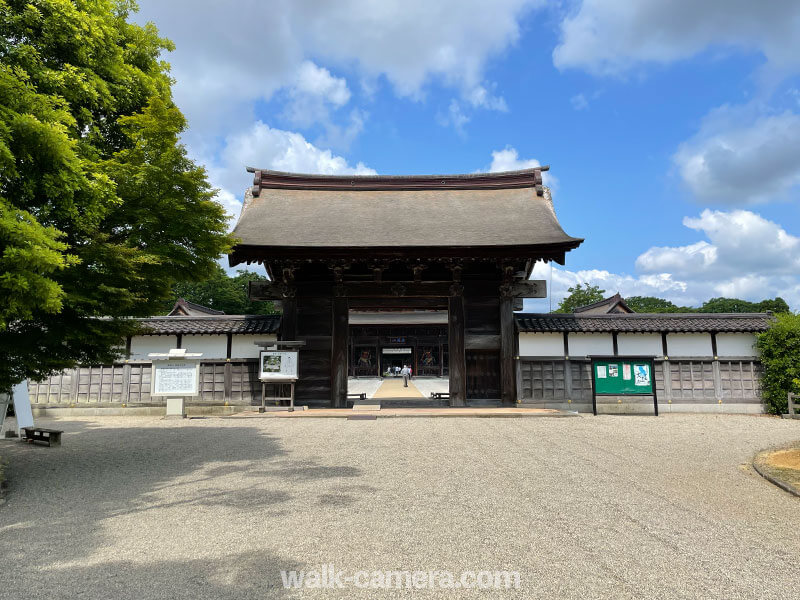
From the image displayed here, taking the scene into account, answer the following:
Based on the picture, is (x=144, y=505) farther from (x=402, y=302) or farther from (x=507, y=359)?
(x=507, y=359)

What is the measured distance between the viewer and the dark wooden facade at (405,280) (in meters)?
13.5

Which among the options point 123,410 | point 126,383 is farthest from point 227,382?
point 123,410

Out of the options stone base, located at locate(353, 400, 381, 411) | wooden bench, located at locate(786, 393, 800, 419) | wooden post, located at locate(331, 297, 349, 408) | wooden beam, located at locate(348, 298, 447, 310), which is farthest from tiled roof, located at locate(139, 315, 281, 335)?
wooden bench, located at locate(786, 393, 800, 419)

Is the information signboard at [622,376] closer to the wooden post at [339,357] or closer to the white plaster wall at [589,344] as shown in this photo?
the white plaster wall at [589,344]

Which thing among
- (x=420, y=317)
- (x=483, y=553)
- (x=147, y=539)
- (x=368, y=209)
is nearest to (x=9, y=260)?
(x=147, y=539)

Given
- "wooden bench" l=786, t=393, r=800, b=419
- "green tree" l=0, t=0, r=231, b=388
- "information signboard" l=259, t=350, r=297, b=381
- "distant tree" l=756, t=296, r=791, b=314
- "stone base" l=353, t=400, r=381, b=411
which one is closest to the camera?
"green tree" l=0, t=0, r=231, b=388

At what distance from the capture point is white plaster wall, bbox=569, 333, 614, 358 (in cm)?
1439

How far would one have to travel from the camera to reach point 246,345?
A: 47.5ft

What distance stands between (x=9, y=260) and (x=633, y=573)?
600 centimetres

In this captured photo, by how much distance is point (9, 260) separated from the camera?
4641mm

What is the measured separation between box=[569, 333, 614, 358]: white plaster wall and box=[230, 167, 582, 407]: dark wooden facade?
5.74ft

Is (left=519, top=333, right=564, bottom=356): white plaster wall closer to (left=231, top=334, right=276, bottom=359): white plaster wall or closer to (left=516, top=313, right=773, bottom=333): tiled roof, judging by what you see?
(left=516, top=313, right=773, bottom=333): tiled roof

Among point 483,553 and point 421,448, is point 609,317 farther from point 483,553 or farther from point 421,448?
point 483,553

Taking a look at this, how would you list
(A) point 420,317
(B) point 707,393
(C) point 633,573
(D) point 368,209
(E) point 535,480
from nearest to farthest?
(C) point 633,573
(E) point 535,480
(B) point 707,393
(D) point 368,209
(A) point 420,317
